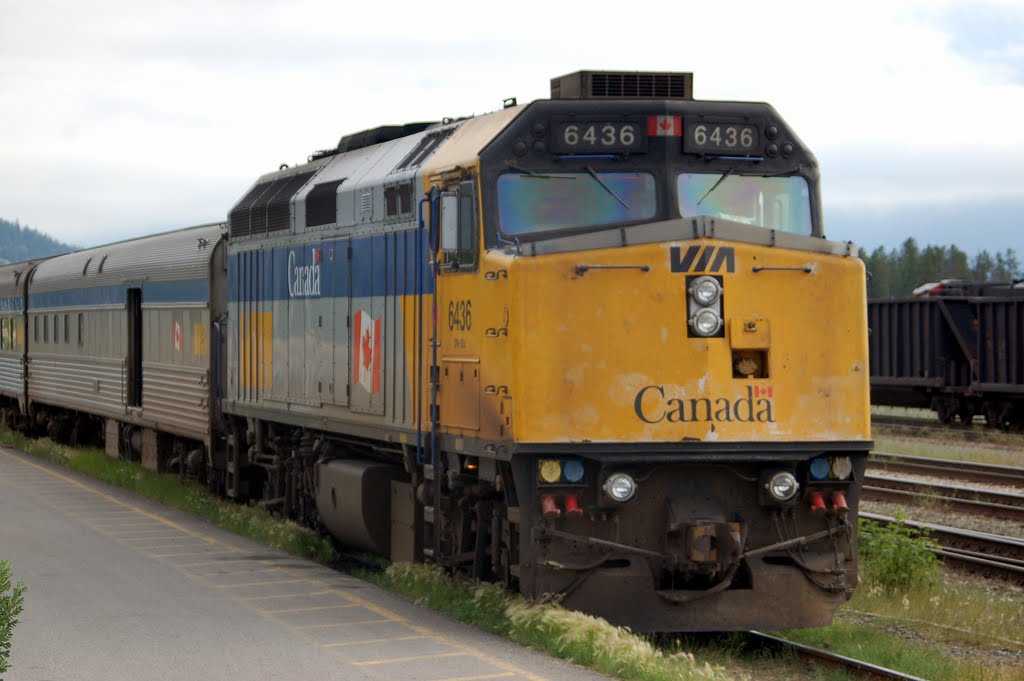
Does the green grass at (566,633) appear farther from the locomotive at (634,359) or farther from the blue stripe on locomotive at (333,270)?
the blue stripe on locomotive at (333,270)

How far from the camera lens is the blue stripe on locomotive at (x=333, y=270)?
12.2 m

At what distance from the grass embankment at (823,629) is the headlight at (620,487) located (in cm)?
83

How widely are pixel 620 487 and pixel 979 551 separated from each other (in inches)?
258

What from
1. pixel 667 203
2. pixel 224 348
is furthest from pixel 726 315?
pixel 224 348

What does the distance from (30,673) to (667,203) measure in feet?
17.4

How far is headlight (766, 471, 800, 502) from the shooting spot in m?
9.98

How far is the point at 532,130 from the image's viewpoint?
10.4m

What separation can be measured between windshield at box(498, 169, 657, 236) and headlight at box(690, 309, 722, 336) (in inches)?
35.9

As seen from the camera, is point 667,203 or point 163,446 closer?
point 667,203

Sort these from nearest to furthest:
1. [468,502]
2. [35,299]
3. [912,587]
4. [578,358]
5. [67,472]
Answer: [578,358] < [468,502] < [912,587] < [67,472] < [35,299]

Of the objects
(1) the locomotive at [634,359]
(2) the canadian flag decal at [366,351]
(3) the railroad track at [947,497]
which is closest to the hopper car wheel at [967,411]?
(3) the railroad track at [947,497]

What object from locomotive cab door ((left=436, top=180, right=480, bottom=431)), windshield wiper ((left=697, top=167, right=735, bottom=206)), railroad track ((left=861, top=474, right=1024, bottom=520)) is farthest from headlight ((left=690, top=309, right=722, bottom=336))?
railroad track ((left=861, top=474, right=1024, bottom=520))

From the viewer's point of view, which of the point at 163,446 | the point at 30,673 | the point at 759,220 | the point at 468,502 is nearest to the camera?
the point at 30,673

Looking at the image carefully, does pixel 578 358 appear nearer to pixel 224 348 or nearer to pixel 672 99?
pixel 672 99
